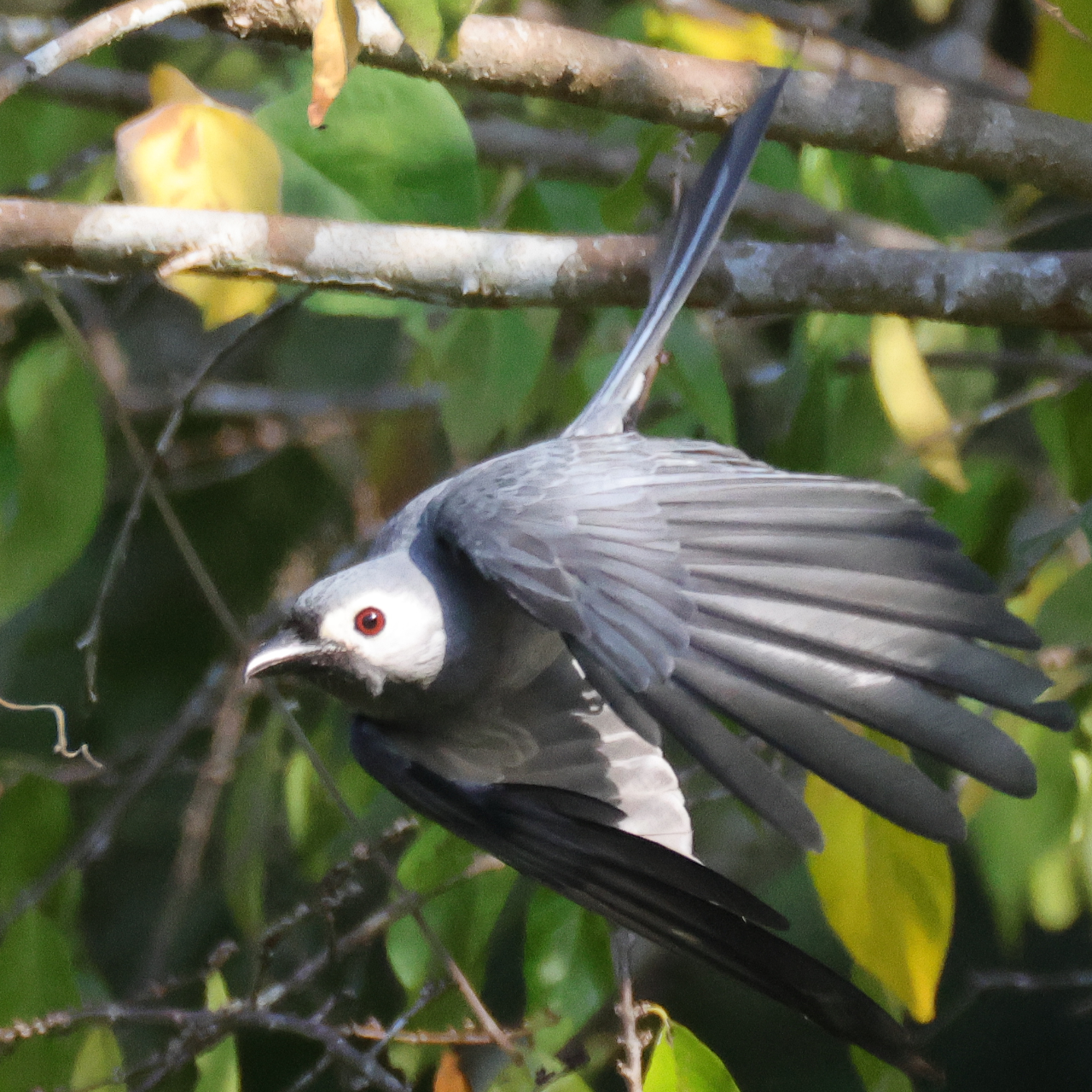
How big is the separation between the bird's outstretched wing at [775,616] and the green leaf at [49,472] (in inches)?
23.3

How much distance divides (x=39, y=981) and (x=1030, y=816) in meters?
1.50

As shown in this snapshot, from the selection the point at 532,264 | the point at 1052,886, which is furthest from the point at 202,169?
the point at 1052,886

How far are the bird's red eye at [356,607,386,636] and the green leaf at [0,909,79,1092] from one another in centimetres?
66

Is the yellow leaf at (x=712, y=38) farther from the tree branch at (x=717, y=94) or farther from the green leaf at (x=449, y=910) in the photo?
the green leaf at (x=449, y=910)

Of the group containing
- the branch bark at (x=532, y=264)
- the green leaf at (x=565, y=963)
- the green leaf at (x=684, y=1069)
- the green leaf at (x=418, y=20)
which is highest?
the green leaf at (x=418, y=20)

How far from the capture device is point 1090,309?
1.86 m

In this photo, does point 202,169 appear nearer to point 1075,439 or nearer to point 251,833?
point 251,833

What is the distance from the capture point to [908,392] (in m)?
1.92

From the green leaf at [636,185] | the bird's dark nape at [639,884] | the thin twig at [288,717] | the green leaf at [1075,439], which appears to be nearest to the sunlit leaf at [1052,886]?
the green leaf at [1075,439]

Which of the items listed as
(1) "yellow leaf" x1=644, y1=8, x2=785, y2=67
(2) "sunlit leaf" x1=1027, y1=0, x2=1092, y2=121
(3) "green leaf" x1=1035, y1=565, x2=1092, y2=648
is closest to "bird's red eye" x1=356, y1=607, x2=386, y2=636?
(3) "green leaf" x1=1035, y1=565, x2=1092, y2=648

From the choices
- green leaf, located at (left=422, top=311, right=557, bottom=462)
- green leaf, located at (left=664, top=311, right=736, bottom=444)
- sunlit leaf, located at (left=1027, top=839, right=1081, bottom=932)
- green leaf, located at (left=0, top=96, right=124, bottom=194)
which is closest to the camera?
green leaf, located at (left=664, top=311, right=736, bottom=444)

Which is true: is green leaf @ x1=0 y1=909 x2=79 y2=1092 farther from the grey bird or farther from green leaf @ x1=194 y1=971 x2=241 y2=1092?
the grey bird

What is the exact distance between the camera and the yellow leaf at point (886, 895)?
5.54ft

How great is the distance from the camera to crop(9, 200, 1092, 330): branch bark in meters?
1.66
